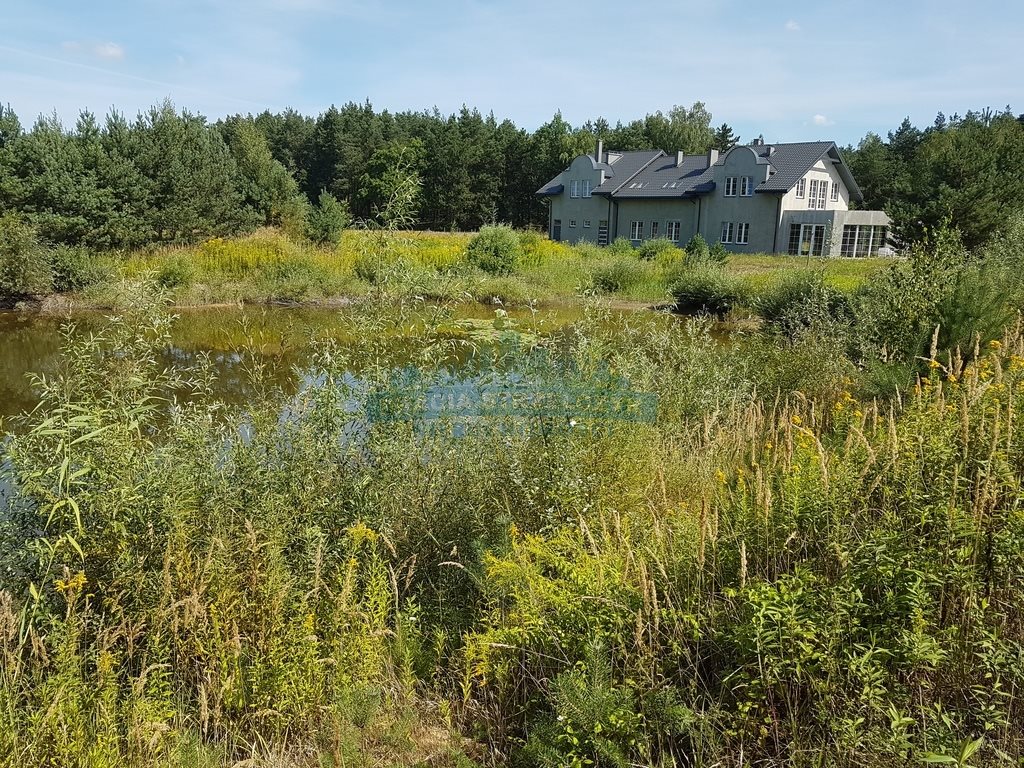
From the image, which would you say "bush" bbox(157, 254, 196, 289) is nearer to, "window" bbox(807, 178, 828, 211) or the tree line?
the tree line

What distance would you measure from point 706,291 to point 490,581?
1845 cm

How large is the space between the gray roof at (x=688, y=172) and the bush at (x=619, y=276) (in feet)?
46.3

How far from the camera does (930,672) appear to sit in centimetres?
216

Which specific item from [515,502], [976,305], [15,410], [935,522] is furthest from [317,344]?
[15,410]

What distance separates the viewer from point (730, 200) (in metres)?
35.6

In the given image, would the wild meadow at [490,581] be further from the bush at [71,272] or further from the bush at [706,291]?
the bush at [71,272]

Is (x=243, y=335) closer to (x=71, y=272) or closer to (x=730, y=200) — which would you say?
(x=71, y=272)

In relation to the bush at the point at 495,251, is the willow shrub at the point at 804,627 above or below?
below

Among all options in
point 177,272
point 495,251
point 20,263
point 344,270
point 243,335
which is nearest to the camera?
point 243,335

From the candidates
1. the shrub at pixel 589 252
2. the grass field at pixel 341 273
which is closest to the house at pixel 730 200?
the grass field at pixel 341 273

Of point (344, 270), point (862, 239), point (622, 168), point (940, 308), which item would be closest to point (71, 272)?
point (344, 270)

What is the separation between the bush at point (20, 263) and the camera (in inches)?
677

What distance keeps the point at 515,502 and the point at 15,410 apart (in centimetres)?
848

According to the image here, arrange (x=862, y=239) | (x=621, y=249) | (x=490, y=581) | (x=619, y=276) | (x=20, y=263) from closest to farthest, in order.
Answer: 1. (x=490, y=581)
2. (x=20, y=263)
3. (x=619, y=276)
4. (x=621, y=249)
5. (x=862, y=239)
